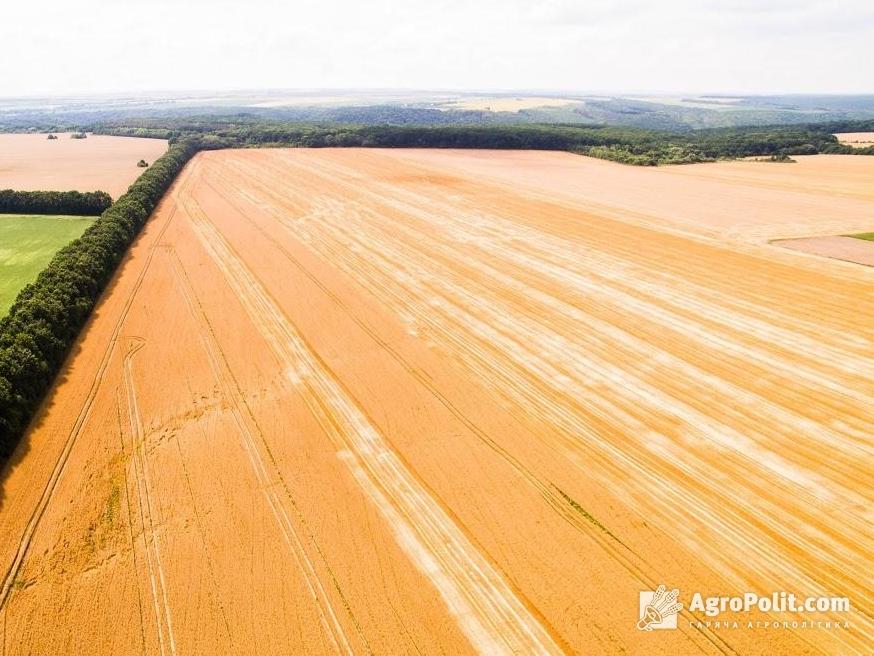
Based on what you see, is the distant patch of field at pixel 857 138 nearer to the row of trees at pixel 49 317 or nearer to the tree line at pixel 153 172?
the tree line at pixel 153 172

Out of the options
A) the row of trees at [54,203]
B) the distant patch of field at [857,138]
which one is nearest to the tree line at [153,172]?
the row of trees at [54,203]

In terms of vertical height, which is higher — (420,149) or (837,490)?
(420,149)

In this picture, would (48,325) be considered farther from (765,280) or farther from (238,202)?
(765,280)

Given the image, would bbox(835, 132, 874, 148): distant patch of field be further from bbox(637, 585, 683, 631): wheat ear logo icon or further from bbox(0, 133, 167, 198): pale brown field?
bbox(0, 133, 167, 198): pale brown field

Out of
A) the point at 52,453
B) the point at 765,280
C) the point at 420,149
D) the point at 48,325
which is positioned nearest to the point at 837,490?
the point at 765,280

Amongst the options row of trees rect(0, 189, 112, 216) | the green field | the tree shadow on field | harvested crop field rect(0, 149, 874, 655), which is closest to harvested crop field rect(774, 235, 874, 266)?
harvested crop field rect(0, 149, 874, 655)
